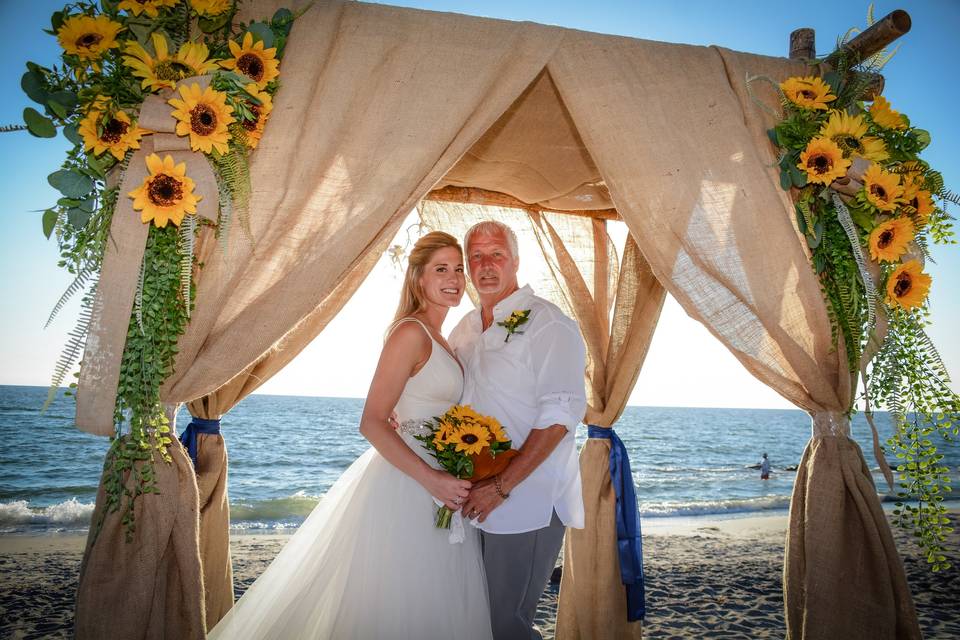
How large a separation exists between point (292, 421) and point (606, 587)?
24295 mm

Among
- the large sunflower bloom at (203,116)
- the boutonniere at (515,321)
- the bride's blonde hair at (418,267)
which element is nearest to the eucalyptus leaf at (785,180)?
the boutonniere at (515,321)

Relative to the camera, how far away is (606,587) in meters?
3.18

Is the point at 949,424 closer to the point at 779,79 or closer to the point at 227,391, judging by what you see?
the point at 779,79

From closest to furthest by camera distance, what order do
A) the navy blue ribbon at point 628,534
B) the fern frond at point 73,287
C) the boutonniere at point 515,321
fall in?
1. the fern frond at point 73,287
2. the boutonniere at point 515,321
3. the navy blue ribbon at point 628,534

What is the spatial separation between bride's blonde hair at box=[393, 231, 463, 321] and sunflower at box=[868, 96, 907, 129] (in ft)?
5.93

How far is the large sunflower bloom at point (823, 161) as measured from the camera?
2164mm

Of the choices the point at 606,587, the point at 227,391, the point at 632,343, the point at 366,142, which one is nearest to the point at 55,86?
the point at 366,142

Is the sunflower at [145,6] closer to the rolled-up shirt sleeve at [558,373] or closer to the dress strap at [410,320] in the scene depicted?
the dress strap at [410,320]

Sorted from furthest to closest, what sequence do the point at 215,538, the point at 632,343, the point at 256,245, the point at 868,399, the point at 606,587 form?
the point at 632,343, the point at 606,587, the point at 215,538, the point at 868,399, the point at 256,245

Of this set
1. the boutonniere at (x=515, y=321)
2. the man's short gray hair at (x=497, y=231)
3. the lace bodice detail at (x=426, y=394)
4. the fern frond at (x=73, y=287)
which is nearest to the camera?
the fern frond at (x=73, y=287)

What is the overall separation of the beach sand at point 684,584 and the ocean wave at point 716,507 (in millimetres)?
2925

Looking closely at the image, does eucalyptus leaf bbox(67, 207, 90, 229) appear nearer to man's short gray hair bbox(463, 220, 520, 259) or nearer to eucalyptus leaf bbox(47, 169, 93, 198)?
eucalyptus leaf bbox(47, 169, 93, 198)

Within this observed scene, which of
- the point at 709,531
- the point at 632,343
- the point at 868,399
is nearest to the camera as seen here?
the point at 868,399

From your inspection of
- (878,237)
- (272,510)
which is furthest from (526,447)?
(272,510)
